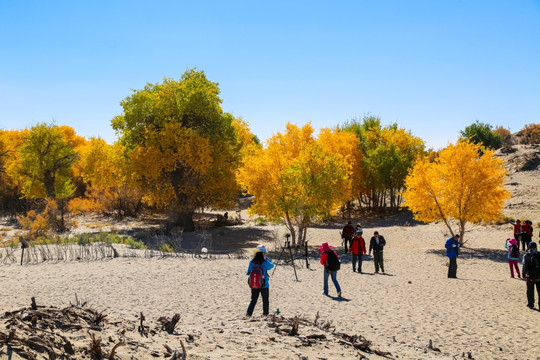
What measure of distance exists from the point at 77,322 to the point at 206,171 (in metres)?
23.6

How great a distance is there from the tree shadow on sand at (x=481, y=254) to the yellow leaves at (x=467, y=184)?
69.2 inches

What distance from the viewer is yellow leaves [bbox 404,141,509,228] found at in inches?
915

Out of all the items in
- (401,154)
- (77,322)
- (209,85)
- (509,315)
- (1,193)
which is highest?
(209,85)

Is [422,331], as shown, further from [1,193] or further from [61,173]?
[1,193]

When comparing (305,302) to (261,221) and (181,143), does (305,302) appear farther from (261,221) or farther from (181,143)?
(261,221)

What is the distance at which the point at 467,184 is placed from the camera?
23.4 meters

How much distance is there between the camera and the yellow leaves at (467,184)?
23250 mm

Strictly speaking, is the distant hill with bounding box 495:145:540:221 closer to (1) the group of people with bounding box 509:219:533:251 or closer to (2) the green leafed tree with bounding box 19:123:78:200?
(1) the group of people with bounding box 509:219:533:251

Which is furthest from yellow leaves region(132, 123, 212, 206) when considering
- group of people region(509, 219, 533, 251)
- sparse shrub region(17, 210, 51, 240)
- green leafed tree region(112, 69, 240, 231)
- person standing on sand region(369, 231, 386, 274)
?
group of people region(509, 219, 533, 251)

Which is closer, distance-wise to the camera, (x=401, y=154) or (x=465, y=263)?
(x=465, y=263)

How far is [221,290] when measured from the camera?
12.7 m

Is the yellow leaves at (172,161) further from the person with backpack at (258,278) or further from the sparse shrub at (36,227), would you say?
the person with backpack at (258,278)

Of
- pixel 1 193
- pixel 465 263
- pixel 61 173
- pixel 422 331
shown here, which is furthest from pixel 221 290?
pixel 1 193

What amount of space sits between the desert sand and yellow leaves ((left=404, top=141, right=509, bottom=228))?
9.86 ft
